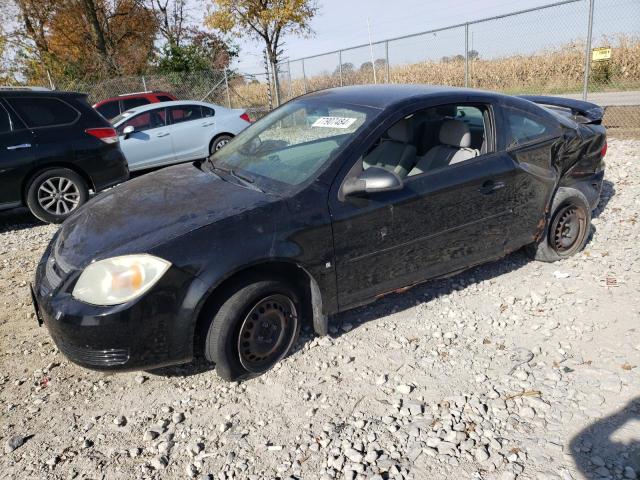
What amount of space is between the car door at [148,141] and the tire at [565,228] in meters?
7.33

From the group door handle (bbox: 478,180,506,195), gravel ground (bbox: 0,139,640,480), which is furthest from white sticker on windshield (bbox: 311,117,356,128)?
gravel ground (bbox: 0,139,640,480)

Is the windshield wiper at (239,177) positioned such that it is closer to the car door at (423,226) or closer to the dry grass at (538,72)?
the car door at (423,226)

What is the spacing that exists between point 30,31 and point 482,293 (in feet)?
93.9

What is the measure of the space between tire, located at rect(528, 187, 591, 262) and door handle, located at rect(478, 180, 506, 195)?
0.82 m

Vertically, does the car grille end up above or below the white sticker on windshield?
below

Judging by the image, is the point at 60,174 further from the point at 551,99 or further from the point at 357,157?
the point at 551,99

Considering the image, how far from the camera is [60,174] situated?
633 cm

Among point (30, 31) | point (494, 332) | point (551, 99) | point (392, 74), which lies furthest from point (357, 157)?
point (30, 31)

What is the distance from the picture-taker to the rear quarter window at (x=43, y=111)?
6.18 m

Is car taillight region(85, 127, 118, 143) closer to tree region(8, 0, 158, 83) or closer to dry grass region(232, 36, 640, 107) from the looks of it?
dry grass region(232, 36, 640, 107)

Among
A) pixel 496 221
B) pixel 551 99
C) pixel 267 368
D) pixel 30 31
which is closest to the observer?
pixel 267 368

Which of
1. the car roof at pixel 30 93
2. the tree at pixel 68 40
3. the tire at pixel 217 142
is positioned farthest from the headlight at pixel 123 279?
the tree at pixel 68 40

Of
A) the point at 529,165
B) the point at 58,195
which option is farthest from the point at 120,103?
the point at 529,165

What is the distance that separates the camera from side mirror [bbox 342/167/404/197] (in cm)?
289
